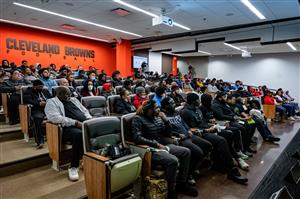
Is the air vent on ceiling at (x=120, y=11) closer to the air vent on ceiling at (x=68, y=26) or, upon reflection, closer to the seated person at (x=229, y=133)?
the air vent on ceiling at (x=68, y=26)

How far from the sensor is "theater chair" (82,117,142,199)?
1917 millimetres

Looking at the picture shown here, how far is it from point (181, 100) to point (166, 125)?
2571 millimetres

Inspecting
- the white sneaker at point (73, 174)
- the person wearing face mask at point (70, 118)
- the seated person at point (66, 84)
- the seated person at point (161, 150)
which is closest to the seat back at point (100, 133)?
the seated person at point (161, 150)

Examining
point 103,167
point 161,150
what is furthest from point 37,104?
point 161,150

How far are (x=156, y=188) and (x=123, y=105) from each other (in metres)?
2.04

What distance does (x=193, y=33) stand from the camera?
28.9 feet

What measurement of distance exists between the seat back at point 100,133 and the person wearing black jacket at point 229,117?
2.22 m

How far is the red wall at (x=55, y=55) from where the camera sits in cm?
808

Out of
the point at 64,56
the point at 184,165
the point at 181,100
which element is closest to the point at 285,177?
the point at 184,165

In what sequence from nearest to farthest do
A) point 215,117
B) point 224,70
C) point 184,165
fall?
1. point 184,165
2. point 215,117
3. point 224,70

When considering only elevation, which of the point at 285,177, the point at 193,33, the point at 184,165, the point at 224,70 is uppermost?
the point at 193,33

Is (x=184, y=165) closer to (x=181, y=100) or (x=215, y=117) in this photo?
(x=215, y=117)

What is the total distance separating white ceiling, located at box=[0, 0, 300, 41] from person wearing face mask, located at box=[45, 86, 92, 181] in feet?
11.1

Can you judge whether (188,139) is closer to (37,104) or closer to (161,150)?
(161,150)
